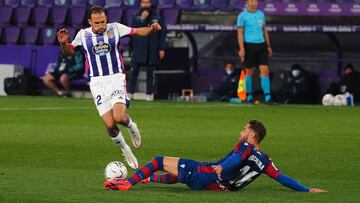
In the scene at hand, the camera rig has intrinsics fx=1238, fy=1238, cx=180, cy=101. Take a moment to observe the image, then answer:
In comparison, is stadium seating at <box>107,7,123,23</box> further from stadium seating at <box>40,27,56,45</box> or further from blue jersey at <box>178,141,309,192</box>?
blue jersey at <box>178,141,309,192</box>

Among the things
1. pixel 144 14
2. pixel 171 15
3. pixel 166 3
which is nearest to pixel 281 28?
pixel 171 15

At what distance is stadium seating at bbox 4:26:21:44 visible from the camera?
30.8 metres

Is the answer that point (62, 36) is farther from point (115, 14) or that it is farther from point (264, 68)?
point (115, 14)

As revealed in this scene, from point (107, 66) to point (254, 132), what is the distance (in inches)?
135

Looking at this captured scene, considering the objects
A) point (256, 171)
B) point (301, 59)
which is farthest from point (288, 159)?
point (301, 59)

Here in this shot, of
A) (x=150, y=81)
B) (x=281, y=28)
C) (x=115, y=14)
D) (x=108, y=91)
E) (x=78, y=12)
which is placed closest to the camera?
(x=108, y=91)

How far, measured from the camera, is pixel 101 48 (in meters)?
14.4

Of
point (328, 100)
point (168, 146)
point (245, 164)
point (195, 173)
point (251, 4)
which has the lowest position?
point (328, 100)

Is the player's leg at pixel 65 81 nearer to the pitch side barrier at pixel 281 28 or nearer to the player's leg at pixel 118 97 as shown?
the pitch side barrier at pixel 281 28

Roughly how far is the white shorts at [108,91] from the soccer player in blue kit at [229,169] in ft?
9.12

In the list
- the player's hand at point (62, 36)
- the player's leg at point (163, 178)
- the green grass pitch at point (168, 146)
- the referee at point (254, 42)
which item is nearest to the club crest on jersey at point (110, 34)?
the player's hand at point (62, 36)

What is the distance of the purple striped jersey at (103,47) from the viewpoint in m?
14.4

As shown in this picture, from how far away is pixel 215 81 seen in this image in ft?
94.5

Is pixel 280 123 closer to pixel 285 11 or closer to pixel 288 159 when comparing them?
pixel 288 159
